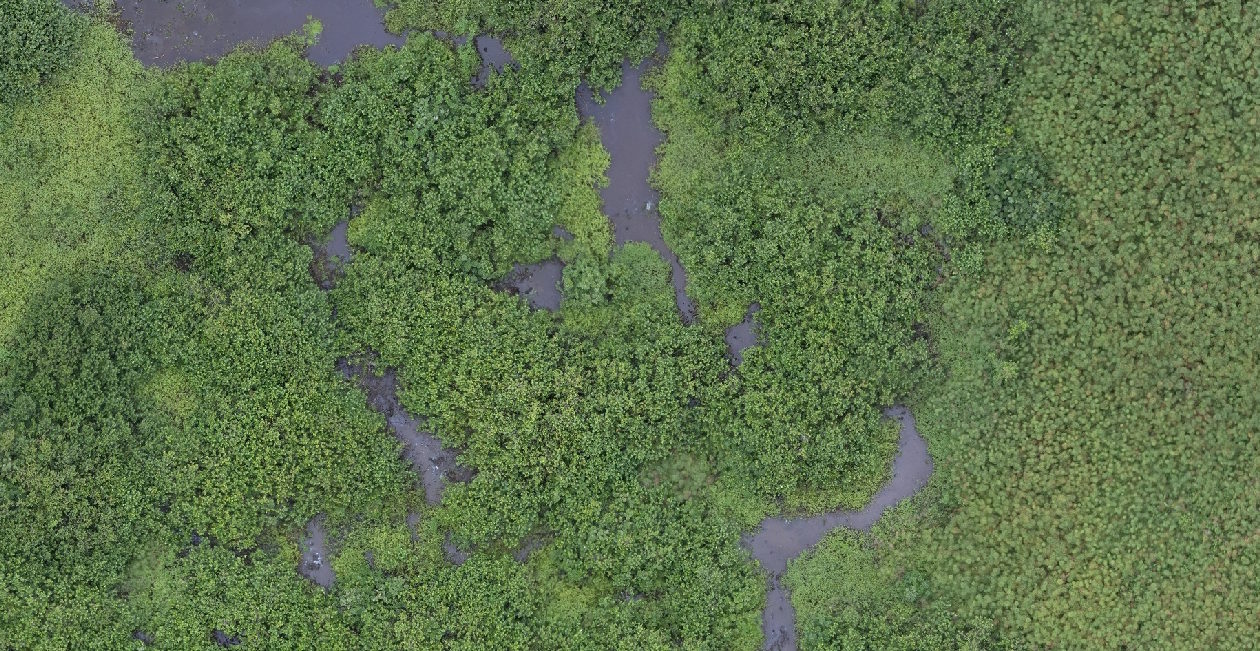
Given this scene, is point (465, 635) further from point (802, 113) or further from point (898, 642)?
point (802, 113)

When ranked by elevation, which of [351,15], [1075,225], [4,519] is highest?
[351,15]

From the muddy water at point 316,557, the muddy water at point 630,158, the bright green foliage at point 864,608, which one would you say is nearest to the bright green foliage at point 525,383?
the muddy water at point 630,158

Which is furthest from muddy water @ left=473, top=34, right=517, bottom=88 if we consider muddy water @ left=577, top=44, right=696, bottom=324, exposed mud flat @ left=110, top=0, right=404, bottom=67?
muddy water @ left=577, top=44, right=696, bottom=324

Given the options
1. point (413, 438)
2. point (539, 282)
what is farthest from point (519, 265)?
point (413, 438)

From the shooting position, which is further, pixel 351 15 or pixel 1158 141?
pixel 351 15

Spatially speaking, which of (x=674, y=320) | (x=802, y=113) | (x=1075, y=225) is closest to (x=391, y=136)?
(x=674, y=320)

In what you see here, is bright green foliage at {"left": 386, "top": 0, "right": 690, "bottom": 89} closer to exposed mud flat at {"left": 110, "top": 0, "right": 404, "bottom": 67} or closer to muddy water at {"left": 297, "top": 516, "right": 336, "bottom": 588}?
exposed mud flat at {"left": 110, "top": 0, "right": 404, "bottom": 67}

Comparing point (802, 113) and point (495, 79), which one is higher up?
point (495, 79)
